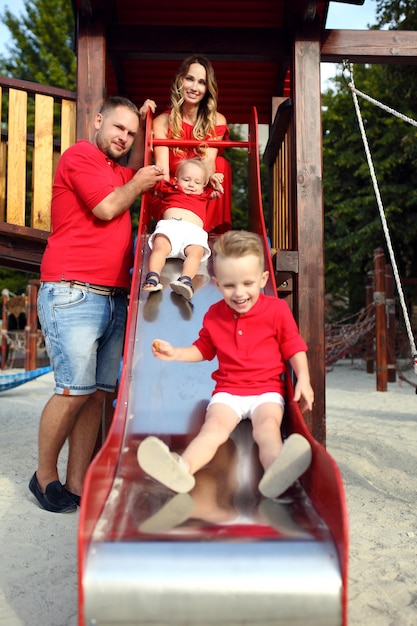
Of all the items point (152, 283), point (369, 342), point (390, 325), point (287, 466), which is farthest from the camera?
point (369, 342)

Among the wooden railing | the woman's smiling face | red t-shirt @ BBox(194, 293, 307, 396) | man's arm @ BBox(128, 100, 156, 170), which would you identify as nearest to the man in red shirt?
man's arm @ BBox(128, 100, 156, 170)

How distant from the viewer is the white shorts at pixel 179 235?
425cm

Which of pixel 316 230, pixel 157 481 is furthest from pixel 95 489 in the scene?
pixel 316 230

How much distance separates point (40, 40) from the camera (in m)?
24.8

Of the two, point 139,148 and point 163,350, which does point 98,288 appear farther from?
point 139,148

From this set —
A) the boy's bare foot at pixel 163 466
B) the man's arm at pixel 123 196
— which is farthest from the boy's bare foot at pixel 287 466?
the man's arm at pixel 123 196

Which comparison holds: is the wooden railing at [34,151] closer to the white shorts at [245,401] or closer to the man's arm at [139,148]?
the man's arm at [139,148]

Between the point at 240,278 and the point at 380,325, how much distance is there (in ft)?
29.1

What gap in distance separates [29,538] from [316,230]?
2696 mm

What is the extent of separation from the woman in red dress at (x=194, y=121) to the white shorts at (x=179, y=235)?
27.2 inches

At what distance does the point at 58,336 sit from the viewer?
11.8ft

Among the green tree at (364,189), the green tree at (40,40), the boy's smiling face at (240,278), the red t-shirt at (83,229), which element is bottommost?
the boy's smiling face at (240,278)

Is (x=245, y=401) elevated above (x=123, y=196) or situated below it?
below

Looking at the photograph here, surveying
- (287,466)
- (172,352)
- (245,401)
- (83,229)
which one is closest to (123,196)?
(83,229)
